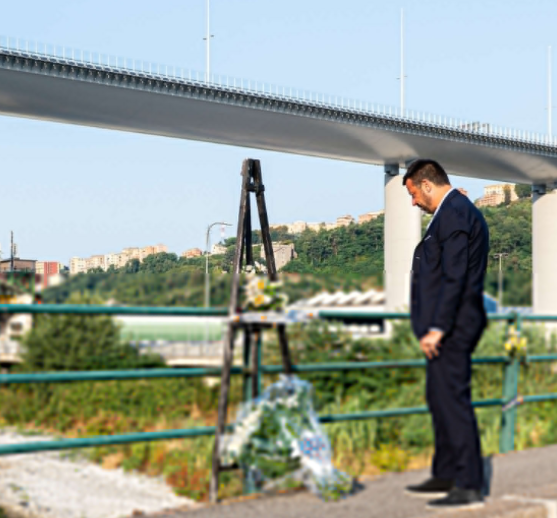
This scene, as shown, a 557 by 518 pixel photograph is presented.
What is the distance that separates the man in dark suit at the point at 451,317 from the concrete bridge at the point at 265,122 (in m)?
52.3

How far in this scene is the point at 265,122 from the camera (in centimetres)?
6638

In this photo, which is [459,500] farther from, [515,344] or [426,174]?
[515,344]

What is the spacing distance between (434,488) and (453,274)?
1.19 meters

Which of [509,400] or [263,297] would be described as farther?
[509,400]

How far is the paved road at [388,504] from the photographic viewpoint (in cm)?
497

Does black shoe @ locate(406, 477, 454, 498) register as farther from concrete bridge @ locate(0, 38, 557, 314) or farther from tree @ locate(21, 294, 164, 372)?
concrete bridge @ locate(0, 38, 557, 314)

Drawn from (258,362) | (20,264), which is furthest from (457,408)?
(20,264)

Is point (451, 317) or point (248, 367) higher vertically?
point (451, 317)

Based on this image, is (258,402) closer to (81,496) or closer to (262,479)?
(262,479)

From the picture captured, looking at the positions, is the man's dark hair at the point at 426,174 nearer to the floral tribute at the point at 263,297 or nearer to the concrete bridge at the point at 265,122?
the floral tribute at the point at 263,297

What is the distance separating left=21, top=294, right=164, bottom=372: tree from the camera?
526 cm

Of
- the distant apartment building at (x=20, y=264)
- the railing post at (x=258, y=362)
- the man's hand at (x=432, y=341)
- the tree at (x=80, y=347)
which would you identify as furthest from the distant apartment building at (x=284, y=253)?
the man's hand at (x=432, y=341)

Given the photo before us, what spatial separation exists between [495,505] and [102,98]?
5768 centimetres

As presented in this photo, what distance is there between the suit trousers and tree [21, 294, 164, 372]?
1.51 meters
